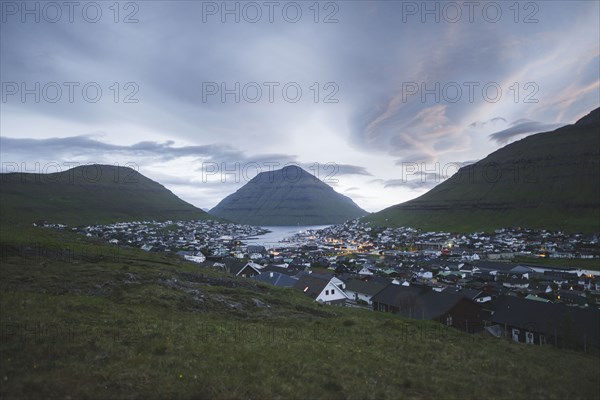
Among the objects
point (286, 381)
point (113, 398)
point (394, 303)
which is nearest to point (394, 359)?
point (286, 381)

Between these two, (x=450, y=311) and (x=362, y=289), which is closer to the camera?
(x=450, y=311)

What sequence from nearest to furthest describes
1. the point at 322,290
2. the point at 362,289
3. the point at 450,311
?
the point at 450,311 < the point at 322,290 < the point at 362,289

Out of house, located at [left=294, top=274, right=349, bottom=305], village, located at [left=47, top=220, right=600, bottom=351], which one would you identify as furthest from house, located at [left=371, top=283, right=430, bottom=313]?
house, located at [left=294, top=274, right=349, bottom=305]

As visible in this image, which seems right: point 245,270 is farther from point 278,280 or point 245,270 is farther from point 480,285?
point 480,285

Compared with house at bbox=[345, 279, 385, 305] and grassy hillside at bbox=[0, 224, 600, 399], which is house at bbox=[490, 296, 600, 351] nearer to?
grassy hillside at bbox=[0, 224, 600, 399]

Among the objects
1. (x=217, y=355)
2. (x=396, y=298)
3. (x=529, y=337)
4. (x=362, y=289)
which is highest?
(x=217, y=355)

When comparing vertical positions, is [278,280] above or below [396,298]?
above

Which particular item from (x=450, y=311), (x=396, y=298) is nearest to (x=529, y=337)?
(x=450, y=311)

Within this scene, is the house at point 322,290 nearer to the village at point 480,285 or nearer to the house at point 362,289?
the village at point 480,285
